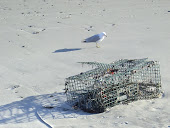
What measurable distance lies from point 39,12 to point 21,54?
16.3ft

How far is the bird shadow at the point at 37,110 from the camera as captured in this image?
197 inches

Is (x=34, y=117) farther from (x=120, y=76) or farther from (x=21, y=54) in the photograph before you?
(x=21, y=54)

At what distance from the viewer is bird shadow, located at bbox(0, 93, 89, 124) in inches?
197

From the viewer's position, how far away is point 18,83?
6.50 m

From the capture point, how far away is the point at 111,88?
5.16 m

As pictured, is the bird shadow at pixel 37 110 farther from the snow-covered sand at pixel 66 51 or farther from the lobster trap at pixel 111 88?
the lobster trap at pixel 111 88

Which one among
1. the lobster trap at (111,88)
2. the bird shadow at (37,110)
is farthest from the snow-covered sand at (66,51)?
the lobster trap at (111,88)

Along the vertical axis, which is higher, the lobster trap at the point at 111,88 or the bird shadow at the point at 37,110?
the lobster trap at the point at 111,88

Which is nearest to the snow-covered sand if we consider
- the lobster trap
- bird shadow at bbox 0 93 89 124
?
bird shadow at bbox 0 93 89 124

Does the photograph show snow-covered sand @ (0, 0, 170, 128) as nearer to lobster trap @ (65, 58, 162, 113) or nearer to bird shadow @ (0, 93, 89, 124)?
bird shadow @ (0, 93, 89, 124)

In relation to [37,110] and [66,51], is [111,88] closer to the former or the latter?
[37,110]

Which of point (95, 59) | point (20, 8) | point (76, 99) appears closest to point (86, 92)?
point (76, 99)

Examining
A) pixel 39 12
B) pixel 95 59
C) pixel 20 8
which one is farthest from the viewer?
pixel 20 8

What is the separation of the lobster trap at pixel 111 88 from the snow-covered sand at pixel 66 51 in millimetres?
128
